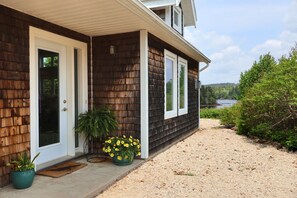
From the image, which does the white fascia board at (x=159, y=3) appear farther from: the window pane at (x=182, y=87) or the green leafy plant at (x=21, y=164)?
Result: the green leafy plant at (x=21, y=164)

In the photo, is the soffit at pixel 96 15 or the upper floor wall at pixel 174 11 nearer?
the soffit at pixel 96 15

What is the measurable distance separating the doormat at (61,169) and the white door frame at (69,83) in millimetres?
162

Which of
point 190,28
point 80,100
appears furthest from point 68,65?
point 190,28

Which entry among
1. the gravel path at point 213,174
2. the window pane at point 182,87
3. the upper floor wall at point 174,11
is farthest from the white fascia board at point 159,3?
the gravel path at point 213,174

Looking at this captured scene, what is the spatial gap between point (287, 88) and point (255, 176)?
306 centimetres

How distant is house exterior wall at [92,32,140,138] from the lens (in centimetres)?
461

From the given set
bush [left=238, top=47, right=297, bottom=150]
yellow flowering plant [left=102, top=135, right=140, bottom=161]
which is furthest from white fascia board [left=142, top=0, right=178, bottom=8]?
yellow flowering plant [left=102, top=135, right=140, bottom=161]

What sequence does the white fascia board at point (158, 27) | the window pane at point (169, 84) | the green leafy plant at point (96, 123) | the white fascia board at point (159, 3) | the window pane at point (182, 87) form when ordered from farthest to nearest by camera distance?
the white fascia board at point (159, 3)
the window pane at point (182, 87)
the window pane at point (169, 84)
the green leafy plant at point (96, 123)
the white fascia board at point (158, 27)

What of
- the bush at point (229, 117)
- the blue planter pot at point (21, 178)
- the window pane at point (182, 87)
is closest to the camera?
the blue planter pot at point (21, 178)

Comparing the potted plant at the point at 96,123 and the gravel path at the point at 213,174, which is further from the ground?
the potted plant at the point at 96,123

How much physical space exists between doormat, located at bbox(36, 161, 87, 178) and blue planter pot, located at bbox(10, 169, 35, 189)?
461 mm

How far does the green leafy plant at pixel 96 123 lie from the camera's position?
14.3ft

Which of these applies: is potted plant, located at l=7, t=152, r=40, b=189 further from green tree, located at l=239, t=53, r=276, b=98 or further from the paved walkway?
green tree, located at l=239, t=53, r=276, b=98

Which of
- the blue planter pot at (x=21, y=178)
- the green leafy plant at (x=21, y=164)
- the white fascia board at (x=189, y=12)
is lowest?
the blue planter pot at (x=21, y=178)
